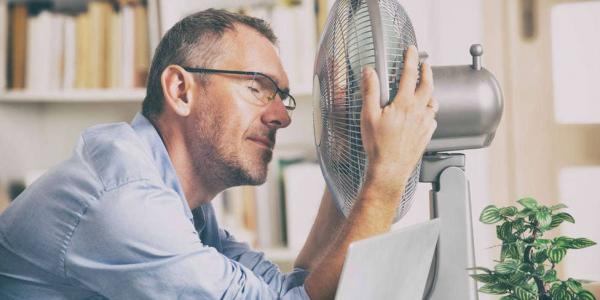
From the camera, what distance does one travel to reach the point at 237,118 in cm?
115

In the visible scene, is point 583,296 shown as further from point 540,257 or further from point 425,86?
point 425,86

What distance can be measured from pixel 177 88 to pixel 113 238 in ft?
1.16

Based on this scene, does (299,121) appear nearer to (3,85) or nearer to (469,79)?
(3,85)

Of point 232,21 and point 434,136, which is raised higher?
point 232,21

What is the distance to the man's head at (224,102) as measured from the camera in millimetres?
1158

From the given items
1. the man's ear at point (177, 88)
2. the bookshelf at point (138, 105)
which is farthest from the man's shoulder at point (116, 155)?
the bookshelf at point (138, 105)

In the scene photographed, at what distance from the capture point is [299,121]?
225 centimetres

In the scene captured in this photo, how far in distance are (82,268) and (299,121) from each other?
1.37 m

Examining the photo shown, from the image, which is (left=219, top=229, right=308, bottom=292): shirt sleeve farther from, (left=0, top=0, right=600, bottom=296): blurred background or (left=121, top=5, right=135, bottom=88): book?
(left=121, top=5, right=135, bottom=88): book

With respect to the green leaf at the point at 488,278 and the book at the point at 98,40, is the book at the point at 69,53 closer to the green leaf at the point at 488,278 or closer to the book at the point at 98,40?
the book at the point at 98,40

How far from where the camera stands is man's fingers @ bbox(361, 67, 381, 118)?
2.75 feet

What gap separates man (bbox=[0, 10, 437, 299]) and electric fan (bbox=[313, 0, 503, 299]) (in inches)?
1.5

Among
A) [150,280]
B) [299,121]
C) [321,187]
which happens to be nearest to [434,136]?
[150,280]

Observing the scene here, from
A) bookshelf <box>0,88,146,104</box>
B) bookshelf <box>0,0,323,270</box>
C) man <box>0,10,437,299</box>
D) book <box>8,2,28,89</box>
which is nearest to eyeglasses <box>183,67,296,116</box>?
man <box>0,10,437,299</box>
